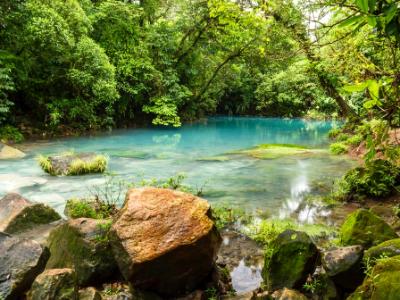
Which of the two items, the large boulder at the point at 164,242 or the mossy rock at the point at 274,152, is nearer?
the large boulder at the point at 164,242

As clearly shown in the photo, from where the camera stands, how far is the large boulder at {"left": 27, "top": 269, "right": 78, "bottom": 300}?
3.48m

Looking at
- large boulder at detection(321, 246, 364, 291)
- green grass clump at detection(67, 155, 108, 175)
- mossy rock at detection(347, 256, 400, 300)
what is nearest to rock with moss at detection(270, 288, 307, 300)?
large boulder at detection(321, 246, 364, 291)

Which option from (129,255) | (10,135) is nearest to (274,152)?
(10,135)

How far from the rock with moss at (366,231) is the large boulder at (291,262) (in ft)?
1.50

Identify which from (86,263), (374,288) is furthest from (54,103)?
(374,288)

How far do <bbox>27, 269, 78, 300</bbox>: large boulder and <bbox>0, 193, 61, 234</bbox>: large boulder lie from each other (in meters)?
2.20

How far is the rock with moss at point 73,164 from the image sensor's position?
10.2m

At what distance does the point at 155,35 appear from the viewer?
23.7 metres

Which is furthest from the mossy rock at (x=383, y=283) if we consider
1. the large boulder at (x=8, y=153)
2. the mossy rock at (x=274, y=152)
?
the large boulder at (x=8, y=153)

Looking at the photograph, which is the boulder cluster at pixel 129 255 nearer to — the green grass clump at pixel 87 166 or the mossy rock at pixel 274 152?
the green grass clump at pixel 87 166

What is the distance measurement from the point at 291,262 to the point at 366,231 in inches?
36.2

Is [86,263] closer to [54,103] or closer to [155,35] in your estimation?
[54,103]

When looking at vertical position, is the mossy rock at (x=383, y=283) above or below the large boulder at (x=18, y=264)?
above

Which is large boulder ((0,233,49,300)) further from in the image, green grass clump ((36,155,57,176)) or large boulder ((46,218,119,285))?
green grass clump ((36,155,57,176))
